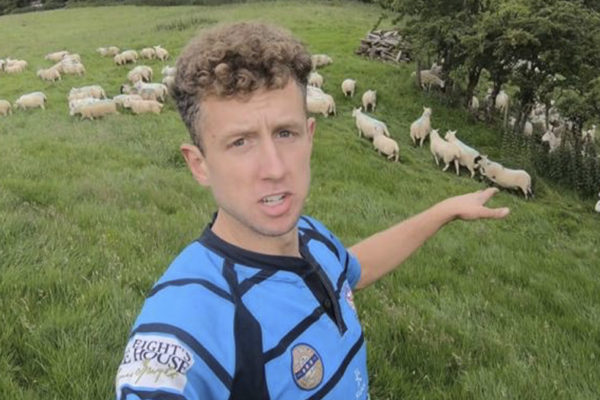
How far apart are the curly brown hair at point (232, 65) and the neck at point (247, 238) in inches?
11.3

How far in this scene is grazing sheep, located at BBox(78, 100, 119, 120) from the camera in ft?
55.4

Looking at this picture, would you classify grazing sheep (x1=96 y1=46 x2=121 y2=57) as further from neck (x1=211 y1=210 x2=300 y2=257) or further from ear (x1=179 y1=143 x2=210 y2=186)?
neck (x1=211 y1=210 x2=300 y2=257)

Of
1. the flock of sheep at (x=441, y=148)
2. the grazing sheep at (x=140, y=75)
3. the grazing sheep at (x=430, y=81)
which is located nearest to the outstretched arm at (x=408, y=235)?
the flock of sheep at (x=441, y=148)

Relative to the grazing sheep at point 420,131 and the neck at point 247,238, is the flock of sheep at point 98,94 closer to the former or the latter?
the grazing sheep at point 420,131

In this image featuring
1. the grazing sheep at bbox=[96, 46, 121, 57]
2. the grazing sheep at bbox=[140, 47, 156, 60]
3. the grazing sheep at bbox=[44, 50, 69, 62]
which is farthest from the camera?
the grazing sheep at bbox=[96, 46, 121, 57]

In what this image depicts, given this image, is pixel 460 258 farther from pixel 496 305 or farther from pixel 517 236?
pixel 517 236

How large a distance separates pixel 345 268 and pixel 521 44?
15.9 metres

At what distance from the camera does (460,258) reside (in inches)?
285

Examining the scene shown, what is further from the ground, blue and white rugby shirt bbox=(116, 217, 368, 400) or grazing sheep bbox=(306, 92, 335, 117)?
blue and white rugby shirt bbox=(116, 217, 368, 400)

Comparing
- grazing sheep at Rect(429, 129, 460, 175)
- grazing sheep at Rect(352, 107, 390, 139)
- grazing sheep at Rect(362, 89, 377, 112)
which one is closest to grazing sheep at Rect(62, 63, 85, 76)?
grazing sheep at Rect(362, 89, 377, 112)

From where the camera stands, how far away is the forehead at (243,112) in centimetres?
192

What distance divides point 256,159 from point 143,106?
53.9 feet

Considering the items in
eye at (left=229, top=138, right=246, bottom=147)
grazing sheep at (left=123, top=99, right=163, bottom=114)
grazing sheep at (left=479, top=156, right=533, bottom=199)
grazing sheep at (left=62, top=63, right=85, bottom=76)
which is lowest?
grazing sheep at (left=62, top=63, right=85, bottom=76)

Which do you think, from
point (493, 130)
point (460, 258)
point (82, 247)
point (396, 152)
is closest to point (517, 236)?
point (460, 258)
